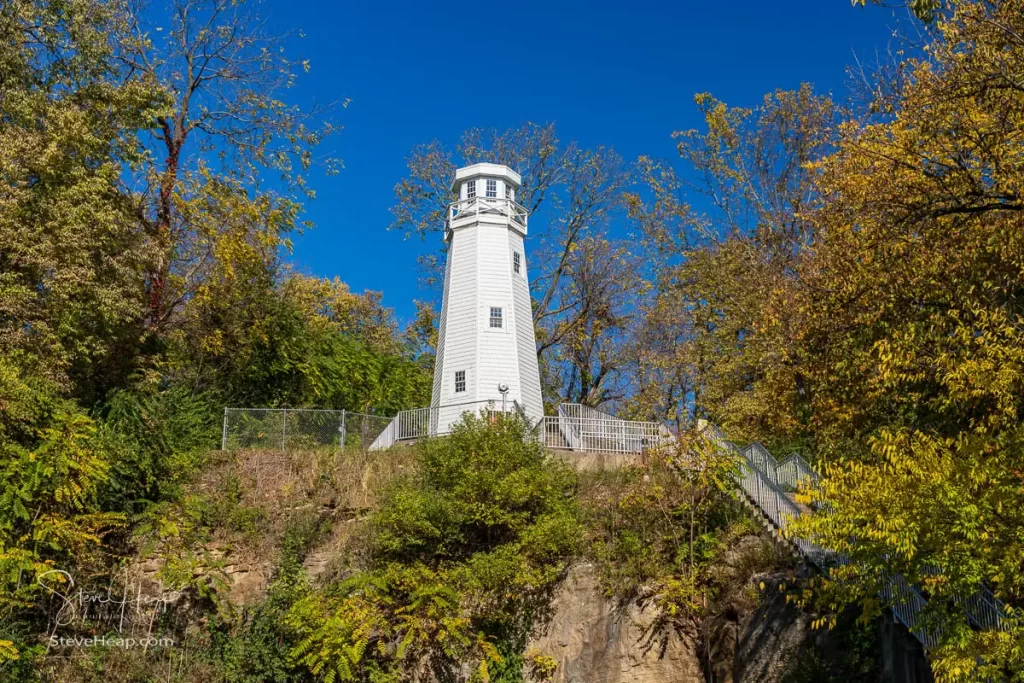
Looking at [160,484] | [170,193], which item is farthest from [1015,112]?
[170,193]

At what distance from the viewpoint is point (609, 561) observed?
20.2 m

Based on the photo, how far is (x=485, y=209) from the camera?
2939 centimetres

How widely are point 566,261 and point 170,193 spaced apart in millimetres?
15295

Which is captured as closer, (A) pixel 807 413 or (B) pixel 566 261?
(A) pixel 807 413

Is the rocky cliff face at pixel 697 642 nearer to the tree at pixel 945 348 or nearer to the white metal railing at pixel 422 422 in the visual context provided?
the tree at pixel 945 348

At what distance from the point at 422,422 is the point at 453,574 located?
7.53 meters

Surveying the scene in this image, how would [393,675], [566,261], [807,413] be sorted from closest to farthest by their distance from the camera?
[393,675], [807,413], [566,261]

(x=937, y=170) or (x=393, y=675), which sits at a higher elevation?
(x=937, y=170)

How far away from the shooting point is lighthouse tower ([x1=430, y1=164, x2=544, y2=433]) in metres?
27.3

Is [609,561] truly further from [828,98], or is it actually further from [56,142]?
[828,98]

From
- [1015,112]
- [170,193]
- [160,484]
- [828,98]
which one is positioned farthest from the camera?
[828,98]

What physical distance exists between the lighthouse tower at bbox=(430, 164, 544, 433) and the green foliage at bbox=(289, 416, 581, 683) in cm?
487

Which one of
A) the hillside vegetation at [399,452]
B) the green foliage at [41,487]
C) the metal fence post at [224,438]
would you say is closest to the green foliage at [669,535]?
the hillside vegetation at [399,452]

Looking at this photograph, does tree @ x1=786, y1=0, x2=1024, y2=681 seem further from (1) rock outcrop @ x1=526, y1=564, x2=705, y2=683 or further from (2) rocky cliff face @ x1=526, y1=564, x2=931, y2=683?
(1) rock outcrop @ x1=526, y1=564, x2=705, y2=683
